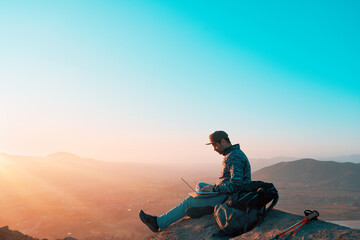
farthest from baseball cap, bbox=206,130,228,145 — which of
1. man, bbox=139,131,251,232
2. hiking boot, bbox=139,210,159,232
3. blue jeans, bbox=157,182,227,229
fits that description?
hiking boot, bbox=139,210,159,232

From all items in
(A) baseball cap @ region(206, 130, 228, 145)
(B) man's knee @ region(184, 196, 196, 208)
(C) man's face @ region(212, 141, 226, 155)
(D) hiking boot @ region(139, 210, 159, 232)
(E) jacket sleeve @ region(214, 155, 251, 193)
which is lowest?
(D) hiking boot @ region(139, 210, 159, 232)

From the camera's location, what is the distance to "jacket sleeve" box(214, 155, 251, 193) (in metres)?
4.22

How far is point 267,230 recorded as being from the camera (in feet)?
12.8

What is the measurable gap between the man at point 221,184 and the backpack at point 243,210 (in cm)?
22

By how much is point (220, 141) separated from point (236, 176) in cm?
75

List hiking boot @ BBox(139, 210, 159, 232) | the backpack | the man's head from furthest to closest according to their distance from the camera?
hiking boot @ BBox(139, 210, 159, 232) → the man's head → the backpack

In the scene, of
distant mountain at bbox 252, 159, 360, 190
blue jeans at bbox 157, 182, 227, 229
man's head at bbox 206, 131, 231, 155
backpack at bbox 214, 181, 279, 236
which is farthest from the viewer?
distant mountain at bbox 252, 159, 360, 190

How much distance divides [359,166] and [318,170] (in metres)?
21.5

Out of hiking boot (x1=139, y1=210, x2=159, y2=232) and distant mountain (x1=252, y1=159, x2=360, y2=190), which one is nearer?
hiking boot (x1=139, y1=210, x2=159, y2=232)

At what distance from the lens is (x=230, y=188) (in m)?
4.26

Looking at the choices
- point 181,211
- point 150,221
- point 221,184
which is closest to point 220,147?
point 221,184

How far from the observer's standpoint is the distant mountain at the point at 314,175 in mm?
121812

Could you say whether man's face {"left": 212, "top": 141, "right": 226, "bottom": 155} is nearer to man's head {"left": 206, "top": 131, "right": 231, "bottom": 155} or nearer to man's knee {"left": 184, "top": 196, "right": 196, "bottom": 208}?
man's head {"left": 206, "top": 131, "right": 231, "bottom": 155}

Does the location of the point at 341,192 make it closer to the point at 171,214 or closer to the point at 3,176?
the point at 171,214
